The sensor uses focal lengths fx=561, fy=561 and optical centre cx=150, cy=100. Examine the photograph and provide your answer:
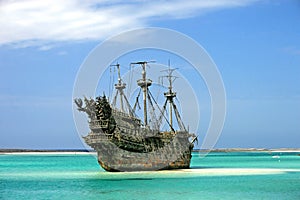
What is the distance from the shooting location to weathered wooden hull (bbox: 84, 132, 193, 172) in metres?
34.6

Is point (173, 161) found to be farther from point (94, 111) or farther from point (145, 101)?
point (94, 111)

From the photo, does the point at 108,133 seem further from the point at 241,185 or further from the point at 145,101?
the point at 241,185

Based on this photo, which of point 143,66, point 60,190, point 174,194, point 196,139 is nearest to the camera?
point 174,194

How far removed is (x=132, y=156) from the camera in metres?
35.2

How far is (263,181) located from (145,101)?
11643 millimetres

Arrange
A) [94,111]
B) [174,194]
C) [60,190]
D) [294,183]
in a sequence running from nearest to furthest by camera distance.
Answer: [174,194]
[60,190]
[294,183]
[94,111]

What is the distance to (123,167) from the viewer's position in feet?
116

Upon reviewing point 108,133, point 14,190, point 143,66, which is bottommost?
point 14,190

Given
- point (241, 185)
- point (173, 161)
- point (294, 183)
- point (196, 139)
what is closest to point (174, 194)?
point (241, 185)

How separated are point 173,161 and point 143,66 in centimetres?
681

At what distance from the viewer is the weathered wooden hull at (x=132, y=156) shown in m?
34.6

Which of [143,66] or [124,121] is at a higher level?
[143,66]

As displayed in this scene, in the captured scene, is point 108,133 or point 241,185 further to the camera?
point 108,133

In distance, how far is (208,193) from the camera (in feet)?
76.2
